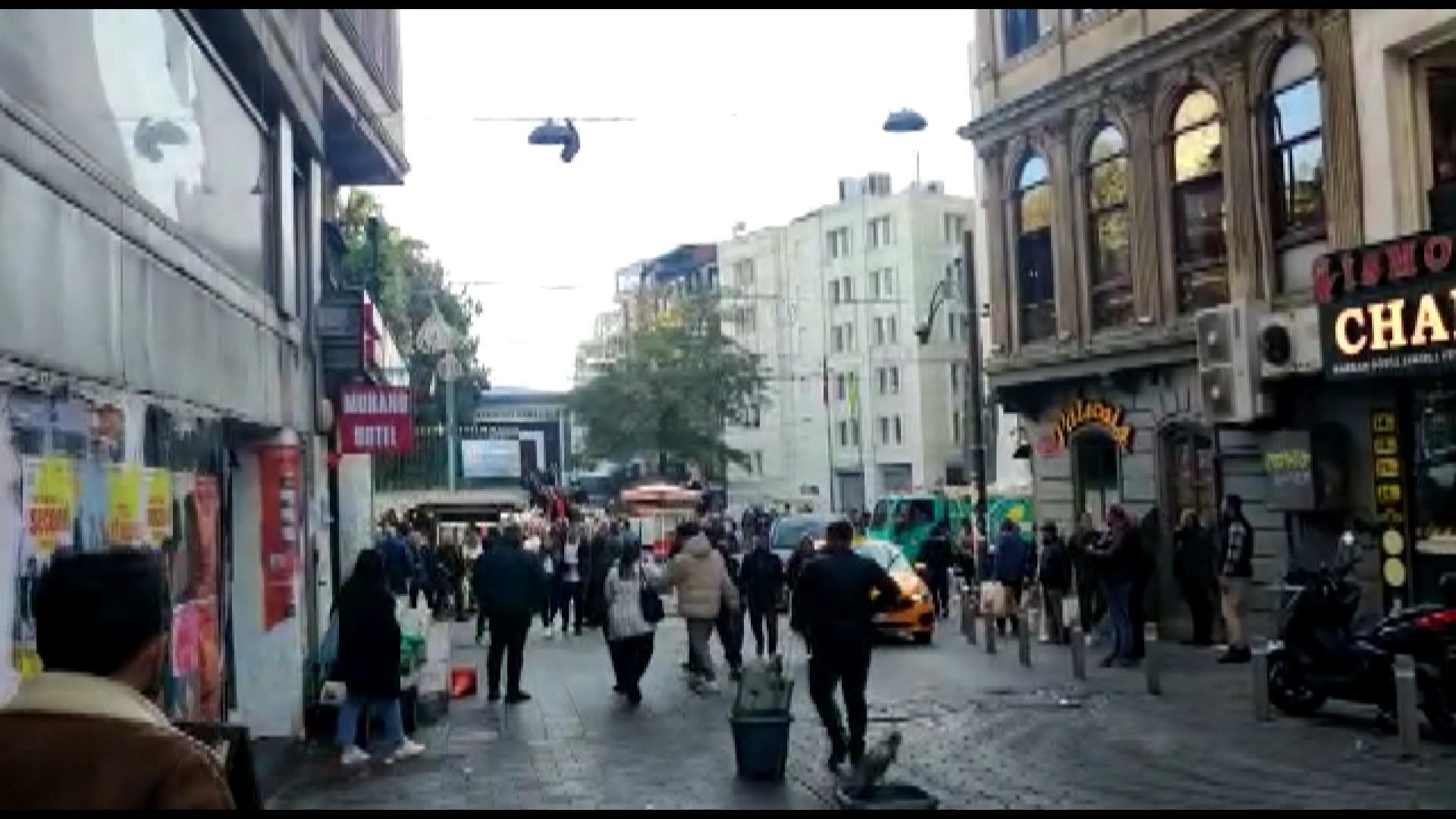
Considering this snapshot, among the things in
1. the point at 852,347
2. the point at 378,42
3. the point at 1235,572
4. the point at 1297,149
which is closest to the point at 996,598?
the point at 1235,572

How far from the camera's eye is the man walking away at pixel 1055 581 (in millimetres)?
20188

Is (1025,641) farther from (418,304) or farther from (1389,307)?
(418,304)

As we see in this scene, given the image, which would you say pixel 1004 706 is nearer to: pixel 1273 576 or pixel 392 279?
pixel 1273 576

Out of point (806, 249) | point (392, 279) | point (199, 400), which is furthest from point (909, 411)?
point (199, 400)

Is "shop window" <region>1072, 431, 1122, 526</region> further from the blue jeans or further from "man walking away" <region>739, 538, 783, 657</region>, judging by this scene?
the blue jeans

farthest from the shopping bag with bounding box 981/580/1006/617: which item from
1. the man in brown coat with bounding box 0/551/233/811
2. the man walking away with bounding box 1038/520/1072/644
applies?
the man in brown coat with bounding box 0/551/233/811

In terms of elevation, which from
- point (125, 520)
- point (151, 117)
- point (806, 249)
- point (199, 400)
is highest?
point (806, 249)

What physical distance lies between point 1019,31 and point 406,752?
16127 mm

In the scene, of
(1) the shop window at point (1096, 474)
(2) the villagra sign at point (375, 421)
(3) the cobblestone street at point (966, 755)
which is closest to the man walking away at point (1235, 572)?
(3) the cobblestone street at point (966, 755)

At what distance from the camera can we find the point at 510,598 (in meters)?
14.8

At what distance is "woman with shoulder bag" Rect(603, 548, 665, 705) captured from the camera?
49.5ft

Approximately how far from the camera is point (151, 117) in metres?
9.38

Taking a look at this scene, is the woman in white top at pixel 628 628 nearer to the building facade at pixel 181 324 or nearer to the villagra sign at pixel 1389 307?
the building facade at pixel 181 324

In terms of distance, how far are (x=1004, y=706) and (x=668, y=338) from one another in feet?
168
